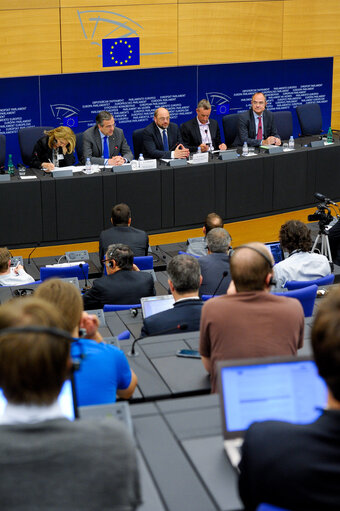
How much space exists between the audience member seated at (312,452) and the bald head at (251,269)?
3.59 ft

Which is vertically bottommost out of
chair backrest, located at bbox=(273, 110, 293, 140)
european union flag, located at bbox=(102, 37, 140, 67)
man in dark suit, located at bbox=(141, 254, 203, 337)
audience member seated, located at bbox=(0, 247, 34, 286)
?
audience member seated, located at bbox=(0, 247, 34, 286)

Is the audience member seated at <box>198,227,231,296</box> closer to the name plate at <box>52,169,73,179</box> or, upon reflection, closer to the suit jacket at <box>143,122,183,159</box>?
the name plate at <box>52,169,73,179</box>

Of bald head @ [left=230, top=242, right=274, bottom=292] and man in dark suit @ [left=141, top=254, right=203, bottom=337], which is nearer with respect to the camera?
bald head @ [left=230, top=242, right=274, bottom=292]

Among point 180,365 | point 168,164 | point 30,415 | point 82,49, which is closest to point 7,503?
point 30,415

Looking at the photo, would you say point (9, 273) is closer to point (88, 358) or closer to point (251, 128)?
point (88, 358)

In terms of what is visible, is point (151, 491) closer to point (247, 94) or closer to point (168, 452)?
point (168, 452)

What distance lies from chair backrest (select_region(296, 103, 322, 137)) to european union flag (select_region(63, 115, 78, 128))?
288 cm

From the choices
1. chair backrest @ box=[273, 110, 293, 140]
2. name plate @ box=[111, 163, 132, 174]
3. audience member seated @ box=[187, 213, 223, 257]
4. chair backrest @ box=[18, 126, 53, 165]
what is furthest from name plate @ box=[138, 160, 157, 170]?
chair backrest @ box=[273, 110, 293, 140]

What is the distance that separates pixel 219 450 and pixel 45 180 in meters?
5.34

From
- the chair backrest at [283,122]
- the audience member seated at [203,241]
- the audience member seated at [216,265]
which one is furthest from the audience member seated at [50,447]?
the chair backrest at [283,122]

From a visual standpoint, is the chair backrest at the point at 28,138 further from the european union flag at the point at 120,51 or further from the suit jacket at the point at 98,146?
the european union flag at the point at 120,51

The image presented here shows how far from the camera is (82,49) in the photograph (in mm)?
9078

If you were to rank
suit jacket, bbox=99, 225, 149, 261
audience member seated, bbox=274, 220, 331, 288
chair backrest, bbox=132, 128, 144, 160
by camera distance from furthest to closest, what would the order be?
chair backrest, bbox=132, 128, 144, 160 → suit jacket, bbox=99, 225, 149, 261 → audience member seated, bbox=274, 220, 331, 288

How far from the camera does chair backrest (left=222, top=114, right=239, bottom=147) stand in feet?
28.2
